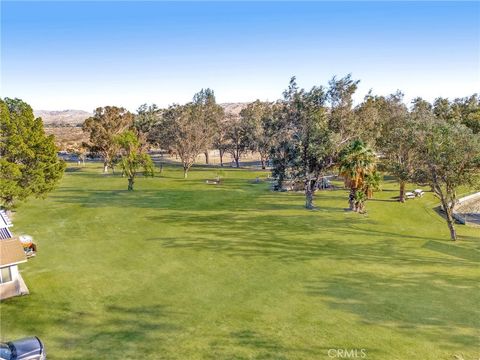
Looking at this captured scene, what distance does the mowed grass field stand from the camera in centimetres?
1691

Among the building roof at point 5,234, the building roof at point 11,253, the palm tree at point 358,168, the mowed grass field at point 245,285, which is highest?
the palm tree at point 358,168

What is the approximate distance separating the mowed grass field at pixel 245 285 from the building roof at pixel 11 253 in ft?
7.95

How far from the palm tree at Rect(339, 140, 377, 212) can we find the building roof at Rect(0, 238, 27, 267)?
114 ft

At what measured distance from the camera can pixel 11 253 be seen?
21812 mm

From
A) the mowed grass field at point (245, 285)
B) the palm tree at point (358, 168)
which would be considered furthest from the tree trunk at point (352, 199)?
the mowed grass field at point (245, 285)

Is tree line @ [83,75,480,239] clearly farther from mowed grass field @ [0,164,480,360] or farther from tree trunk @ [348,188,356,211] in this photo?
mowed grass field @ [0,164,480,360]

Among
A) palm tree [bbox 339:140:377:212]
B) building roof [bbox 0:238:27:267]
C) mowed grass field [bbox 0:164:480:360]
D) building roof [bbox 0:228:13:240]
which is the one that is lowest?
mowed grass field [bbox 0:164:480:360]

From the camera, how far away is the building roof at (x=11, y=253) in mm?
21117

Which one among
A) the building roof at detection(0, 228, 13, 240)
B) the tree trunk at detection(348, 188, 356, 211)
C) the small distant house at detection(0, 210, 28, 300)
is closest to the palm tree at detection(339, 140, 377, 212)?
the tree trunk at detection(348, 188, 356, 211)

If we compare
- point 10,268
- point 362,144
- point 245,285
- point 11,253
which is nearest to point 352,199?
point 362,144

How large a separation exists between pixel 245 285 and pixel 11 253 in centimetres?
1501

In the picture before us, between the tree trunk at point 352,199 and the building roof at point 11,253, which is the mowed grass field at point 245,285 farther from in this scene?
the tree trunk at point 352,199

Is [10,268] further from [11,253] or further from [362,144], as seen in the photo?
A: [362,144]

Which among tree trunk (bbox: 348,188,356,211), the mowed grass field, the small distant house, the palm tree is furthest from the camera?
tree trunk (bbox: 348,188,356,211)
